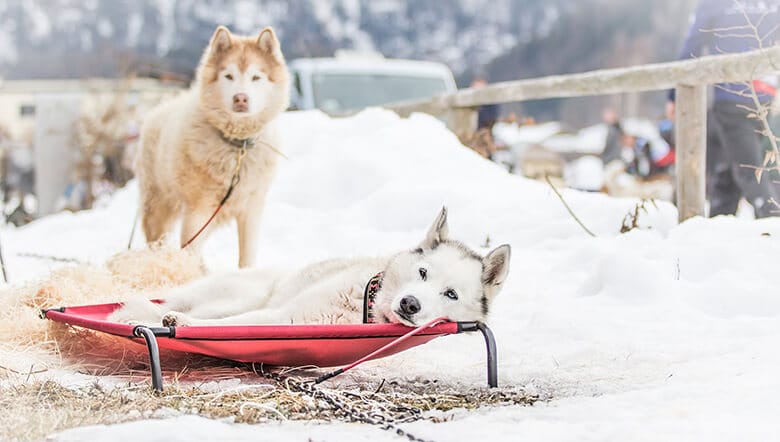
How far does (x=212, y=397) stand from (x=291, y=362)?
0.47 meters

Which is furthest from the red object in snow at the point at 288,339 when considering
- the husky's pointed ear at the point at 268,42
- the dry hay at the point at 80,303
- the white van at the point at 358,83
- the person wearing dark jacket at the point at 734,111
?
the white van at the point at 358,83

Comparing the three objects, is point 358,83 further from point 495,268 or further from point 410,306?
point 410,306

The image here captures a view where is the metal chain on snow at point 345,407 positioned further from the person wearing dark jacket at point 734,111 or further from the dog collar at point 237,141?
the person wearing dark jacket at point 734,111

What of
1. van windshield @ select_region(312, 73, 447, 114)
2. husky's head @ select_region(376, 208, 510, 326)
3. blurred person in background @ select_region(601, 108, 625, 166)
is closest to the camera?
husky's head @ select_region(376, 208, 510, 326)

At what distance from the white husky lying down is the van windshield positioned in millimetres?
7175

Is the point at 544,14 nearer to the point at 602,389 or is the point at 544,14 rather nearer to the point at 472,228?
the point at 472,228

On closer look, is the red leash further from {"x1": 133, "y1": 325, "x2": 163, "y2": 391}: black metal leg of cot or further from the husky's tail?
{"x1": 133, "y1": 325, "x2": 163, "y2": 391}: black metal leg of cot

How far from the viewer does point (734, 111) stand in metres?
5.82

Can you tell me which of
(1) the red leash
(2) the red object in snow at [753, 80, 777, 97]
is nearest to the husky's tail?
(1) the red leash

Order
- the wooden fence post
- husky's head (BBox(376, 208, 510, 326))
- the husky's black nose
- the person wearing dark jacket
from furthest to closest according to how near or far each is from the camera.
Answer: the person wearing dark jacket → the wooden fence post → husky's head (BBox(376, 208, 510, 326)) → the husky's black nose

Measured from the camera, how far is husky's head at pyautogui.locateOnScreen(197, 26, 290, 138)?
5.26m

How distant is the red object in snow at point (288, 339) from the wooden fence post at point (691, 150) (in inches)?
111

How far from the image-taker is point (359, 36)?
34.4 meters

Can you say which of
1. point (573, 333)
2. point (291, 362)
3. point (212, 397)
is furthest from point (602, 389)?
point (212, 397)
